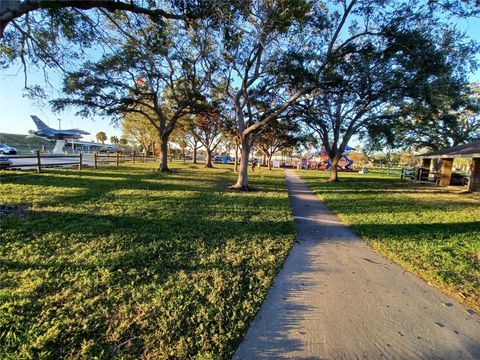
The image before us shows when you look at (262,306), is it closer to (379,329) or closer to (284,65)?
(379,329)

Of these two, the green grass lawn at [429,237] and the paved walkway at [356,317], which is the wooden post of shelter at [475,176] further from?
the paved walkway at [356,317]

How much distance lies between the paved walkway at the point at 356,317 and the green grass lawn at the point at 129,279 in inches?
11.3

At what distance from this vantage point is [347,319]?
2.67 m

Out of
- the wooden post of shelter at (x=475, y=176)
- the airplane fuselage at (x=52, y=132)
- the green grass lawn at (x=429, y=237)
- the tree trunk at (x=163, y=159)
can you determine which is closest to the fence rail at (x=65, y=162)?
the tree trunk at (x=163, y=159)

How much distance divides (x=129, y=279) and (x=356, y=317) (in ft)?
9.23

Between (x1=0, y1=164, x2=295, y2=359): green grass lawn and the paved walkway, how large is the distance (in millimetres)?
287

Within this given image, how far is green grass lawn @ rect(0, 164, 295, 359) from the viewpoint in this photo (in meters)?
2.20

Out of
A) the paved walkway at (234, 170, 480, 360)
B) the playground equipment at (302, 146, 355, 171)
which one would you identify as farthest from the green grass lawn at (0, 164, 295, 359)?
the playground equipment at (302, 146, 355, 171)

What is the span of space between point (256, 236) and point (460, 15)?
334 inches

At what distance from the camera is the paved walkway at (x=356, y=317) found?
2.25 m

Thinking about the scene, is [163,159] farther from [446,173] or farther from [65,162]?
[446,173]

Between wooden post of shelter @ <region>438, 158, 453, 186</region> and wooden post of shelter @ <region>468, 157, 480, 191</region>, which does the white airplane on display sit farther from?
wooden post of shelter @ <region>468, 157, 480, 191</region>

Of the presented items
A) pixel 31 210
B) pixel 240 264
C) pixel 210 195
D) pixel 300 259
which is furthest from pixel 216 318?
pixel 210 195

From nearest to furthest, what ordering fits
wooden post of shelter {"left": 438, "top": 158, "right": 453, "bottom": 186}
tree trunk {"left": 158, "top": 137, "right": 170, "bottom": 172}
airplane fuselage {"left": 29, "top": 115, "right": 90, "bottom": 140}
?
1. wooden post of shelter {"left": 438, "top": 158, "right": 453, "bottom": 186}
2. tree trunk {"left": 158, "top": 137, "right": 170, "bottom": 172}
3. airplane fuselage {"left": 29, "top": 115, "right": 90, "bottom": 140}
